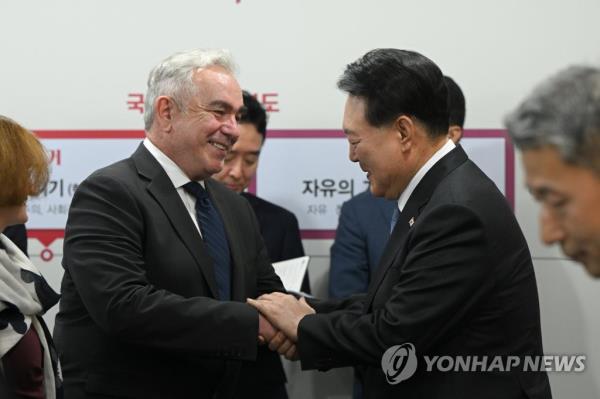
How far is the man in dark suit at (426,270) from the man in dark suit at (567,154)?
766 millimetres

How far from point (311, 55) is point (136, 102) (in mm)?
740

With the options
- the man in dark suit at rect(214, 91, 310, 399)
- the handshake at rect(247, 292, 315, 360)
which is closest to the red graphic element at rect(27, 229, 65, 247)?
the man in dark suit at rect(214, 91, 310, 399)

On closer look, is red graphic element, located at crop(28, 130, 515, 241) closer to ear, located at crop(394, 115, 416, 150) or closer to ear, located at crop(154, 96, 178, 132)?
ear, located at crop(154, 96, 178, 132)

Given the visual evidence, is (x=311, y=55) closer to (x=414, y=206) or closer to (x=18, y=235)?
(x=18, y=235)

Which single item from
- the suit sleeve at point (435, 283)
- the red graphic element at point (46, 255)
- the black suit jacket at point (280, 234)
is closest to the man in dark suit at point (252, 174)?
the black suit jacket at point (280, 234)

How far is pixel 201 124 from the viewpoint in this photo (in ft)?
8.86

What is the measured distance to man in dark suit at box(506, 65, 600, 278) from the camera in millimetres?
1302

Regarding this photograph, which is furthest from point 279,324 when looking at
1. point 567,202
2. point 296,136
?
point 296,136

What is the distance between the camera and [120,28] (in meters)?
3.86

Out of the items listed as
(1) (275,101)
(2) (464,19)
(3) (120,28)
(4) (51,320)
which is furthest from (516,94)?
(4) (51,320)

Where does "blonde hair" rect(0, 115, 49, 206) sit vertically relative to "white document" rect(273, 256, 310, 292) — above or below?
above

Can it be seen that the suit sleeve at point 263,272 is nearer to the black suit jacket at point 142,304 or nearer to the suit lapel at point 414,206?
the black suit jacket at point 142,304

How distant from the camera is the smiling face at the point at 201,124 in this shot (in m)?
2.67

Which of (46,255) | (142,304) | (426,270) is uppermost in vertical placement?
(426,270)
